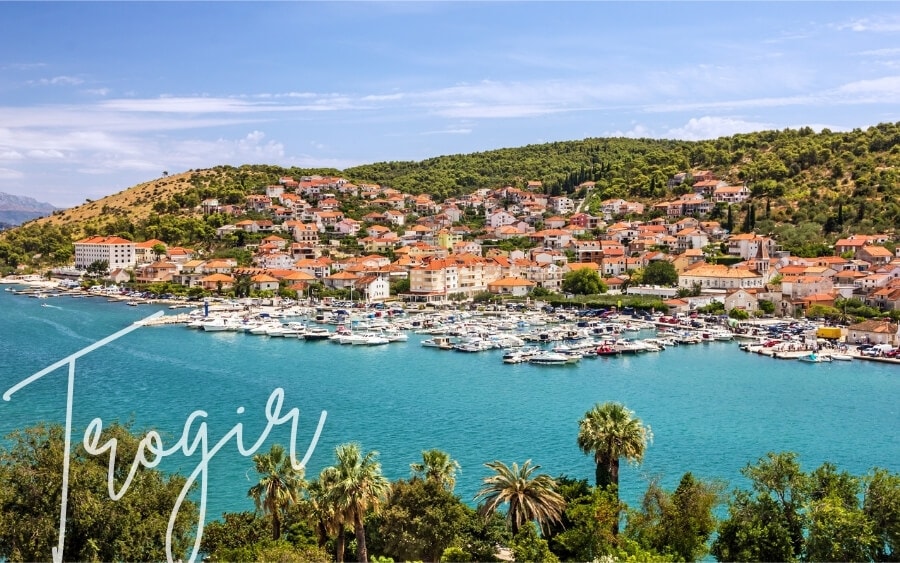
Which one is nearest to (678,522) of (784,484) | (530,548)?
(784,484)

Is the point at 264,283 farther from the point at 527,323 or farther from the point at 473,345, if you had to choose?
the point at 473,345

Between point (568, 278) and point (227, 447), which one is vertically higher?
point (568, 278)

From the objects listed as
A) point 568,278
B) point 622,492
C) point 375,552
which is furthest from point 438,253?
point 375,552

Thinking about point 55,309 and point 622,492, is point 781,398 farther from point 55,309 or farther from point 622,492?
point 55,309

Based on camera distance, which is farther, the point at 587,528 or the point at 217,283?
the point at 217,283

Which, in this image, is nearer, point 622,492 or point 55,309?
point 622,492
